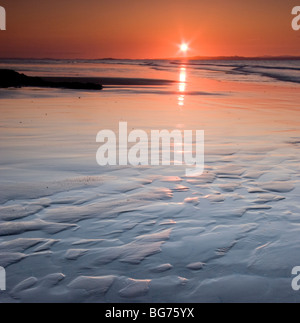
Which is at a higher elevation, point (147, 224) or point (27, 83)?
point (27, 83)

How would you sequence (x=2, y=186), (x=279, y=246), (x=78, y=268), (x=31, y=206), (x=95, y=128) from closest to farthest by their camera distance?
1. (x=78, y=268)
2. (x=279, y=246)
3. (x=31, y=206)
4. (x=2, y=186)
5. (x=95, y=128)

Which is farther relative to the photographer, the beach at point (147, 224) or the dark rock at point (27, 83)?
the dark rock at point (27, 83)

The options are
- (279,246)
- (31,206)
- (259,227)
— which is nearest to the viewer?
(279,246)

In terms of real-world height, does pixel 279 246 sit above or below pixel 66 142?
below

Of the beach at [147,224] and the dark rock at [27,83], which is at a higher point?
the dark rock at [27,83]

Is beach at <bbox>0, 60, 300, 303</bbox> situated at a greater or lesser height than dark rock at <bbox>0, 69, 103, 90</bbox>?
lesser

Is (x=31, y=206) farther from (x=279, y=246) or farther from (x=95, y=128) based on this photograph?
(x=95, y=128)

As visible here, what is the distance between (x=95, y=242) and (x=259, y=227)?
1.63 meters

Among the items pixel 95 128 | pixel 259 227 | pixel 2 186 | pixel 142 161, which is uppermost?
pixel 95 128

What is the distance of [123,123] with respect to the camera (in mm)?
9945

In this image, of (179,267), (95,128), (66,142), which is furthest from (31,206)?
(95,128)

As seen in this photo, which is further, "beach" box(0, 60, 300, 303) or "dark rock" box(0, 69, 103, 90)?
"dark rock" box(0, 69, 103, 90)

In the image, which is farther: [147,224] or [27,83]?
[27,83]
